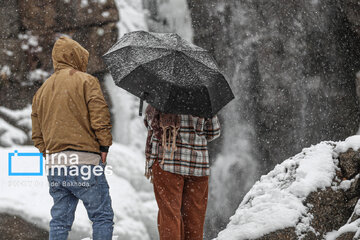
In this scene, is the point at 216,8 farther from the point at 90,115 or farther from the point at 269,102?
the point at 90,115

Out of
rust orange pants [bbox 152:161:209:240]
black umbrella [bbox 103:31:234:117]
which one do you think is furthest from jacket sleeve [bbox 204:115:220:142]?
rust orange pants [bbox 152:161:209:240]

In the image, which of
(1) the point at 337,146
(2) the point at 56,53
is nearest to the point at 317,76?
(1) the point at 337,146

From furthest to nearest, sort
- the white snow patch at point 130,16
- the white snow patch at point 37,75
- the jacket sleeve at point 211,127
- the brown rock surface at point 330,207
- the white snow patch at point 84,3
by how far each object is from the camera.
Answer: the white snow patch at point 130,16
the white snow patch at point 84,3
the white snow patch at point 37,75
the brown rock surface at point 330,207
the jacket sleeve at point 211,127

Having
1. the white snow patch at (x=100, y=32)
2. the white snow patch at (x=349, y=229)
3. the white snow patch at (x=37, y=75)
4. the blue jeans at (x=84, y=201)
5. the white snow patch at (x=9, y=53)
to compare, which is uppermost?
the white snow patch at (x=100, y=32)

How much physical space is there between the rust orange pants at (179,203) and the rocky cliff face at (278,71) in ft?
19.4

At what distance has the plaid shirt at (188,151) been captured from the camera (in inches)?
109

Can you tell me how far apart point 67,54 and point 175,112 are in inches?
35.4

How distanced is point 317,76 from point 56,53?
712 cm

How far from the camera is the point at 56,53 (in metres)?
2.94

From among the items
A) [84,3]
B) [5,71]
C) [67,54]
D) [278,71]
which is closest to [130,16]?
[84,3]

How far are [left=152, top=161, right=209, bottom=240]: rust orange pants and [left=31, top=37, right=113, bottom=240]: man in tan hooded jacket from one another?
1.14ft

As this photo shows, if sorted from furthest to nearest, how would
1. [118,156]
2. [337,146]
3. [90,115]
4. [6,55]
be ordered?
[6,55], [118,156], [337,146], [90,115]

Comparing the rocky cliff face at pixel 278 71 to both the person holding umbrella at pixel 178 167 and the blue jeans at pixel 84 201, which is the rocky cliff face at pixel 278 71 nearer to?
the person holding umbrella at pixel 178 167
